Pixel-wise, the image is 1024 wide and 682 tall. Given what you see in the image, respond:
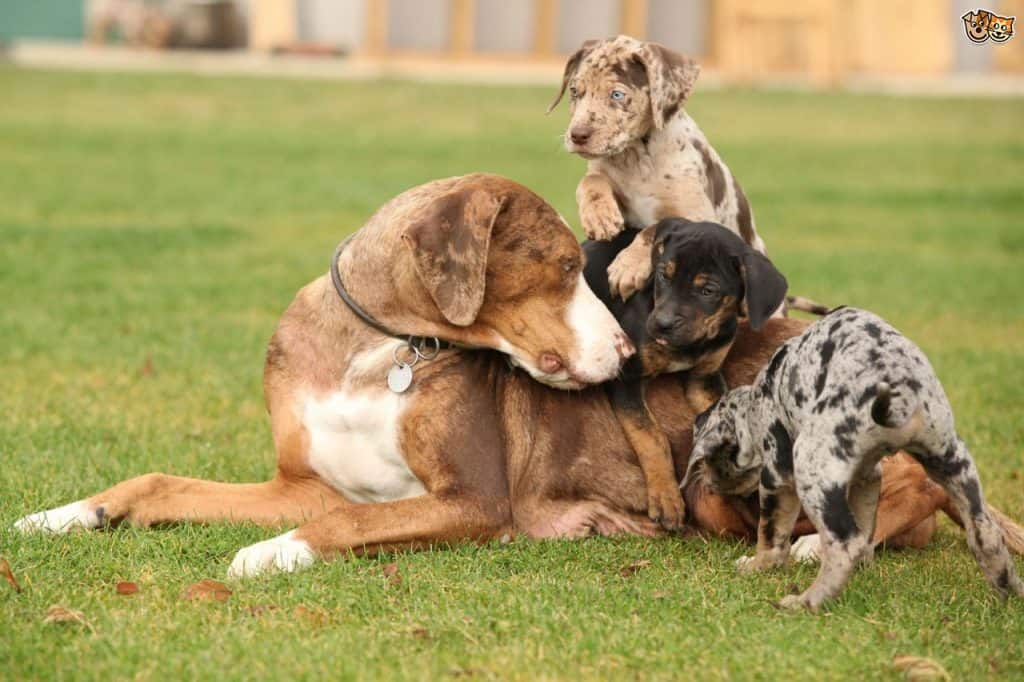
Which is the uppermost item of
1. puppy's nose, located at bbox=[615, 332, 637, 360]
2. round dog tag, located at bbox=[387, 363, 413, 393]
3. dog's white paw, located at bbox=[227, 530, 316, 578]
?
puppy's nose, located at bbox=[615, 332, 637, 360]

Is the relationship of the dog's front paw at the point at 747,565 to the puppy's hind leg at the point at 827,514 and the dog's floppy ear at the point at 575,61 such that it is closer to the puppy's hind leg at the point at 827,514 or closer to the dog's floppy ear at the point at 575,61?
the puppy's hind leg at the point at 827,514

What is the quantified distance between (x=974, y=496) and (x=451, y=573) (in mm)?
1785

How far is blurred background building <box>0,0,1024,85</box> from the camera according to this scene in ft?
118

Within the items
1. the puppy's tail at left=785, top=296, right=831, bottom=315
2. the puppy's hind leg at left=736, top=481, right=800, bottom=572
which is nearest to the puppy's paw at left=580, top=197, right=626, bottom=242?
the puppy's tail at left=785, top=296, right=831, bottom=315

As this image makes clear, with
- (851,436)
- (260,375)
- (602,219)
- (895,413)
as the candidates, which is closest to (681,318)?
(602,219)

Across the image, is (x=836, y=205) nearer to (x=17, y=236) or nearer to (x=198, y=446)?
(x=17, y=236)

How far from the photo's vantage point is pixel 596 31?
3709 cm

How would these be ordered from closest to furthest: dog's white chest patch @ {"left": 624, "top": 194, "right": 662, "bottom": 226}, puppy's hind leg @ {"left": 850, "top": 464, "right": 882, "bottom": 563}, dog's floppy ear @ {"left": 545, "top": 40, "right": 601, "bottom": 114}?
puppy's hind leg @ {"left": 850, "top": 464, "right": 882, "bottom": 563} → dog's white chest patch @ {"left": 624, "top": 194, "right": 662, "bottom": 226} → dog's floppy ear @ {"left": 545, "top": 40, "right": 601, "bottom": 114}

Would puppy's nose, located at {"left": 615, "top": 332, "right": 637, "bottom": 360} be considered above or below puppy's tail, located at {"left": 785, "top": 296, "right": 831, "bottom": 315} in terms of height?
above

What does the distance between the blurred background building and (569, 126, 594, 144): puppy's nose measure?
28679 mm

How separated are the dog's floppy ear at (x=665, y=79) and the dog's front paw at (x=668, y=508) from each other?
1669 millimetres

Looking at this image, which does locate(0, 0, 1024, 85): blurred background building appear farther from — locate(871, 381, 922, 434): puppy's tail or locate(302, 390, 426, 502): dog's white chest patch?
locate(871, 381, 922, 434): puppy's tail

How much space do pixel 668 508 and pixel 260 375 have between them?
3.84 metres

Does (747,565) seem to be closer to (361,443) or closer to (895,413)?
(895,413)
